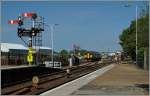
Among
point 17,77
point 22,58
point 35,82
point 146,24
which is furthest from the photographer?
point 22,58

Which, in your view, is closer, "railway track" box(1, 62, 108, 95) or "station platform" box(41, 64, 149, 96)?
"station platform" box(41, 64, 149, 96)

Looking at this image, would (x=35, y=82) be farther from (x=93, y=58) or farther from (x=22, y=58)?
(x=93, y=58)

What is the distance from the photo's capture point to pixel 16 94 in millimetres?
19984

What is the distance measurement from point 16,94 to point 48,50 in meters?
145

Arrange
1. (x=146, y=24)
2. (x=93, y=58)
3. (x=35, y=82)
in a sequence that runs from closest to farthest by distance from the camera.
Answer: (x=35, y=82) → (x=146, y=24) → (x=93, y=58)

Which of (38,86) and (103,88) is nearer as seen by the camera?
(103,88)

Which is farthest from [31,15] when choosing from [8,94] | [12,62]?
[8,94]

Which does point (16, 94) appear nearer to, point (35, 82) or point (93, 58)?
point (35, 82)

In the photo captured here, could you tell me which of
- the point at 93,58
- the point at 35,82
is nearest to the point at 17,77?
the point at 35,82

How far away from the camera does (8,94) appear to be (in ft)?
66.3

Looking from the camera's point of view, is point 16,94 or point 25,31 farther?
point 25,31

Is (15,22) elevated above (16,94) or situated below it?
above

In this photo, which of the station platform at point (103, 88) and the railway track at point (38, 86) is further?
the railway track at point (38, 86)

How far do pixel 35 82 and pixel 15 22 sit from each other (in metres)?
48.1
